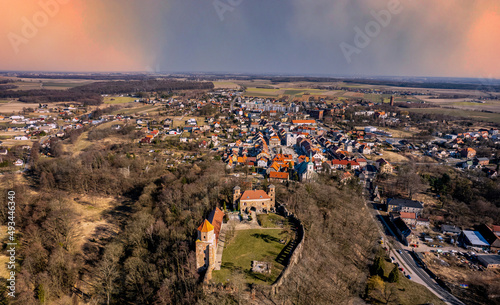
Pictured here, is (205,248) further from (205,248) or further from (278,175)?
(278,175)

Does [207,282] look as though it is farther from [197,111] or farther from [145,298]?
[197,111]

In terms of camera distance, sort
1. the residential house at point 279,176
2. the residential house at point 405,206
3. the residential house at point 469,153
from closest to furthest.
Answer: the residential house at point 405,206, the residential house at point 279,176, the residential house at point 469,153

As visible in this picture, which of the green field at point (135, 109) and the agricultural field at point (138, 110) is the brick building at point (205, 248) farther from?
the green field at point (135, 109)

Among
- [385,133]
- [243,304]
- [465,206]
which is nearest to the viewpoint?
[243,304]

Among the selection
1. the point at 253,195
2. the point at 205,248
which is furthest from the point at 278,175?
the point at 205,248

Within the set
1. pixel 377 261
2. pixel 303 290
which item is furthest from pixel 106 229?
pixel 377 261

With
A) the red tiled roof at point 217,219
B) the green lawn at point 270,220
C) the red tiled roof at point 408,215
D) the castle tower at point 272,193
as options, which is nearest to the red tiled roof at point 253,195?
the castle tower at point 272,193

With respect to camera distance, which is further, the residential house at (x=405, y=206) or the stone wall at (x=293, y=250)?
the residential house at (x=405, y=206)
